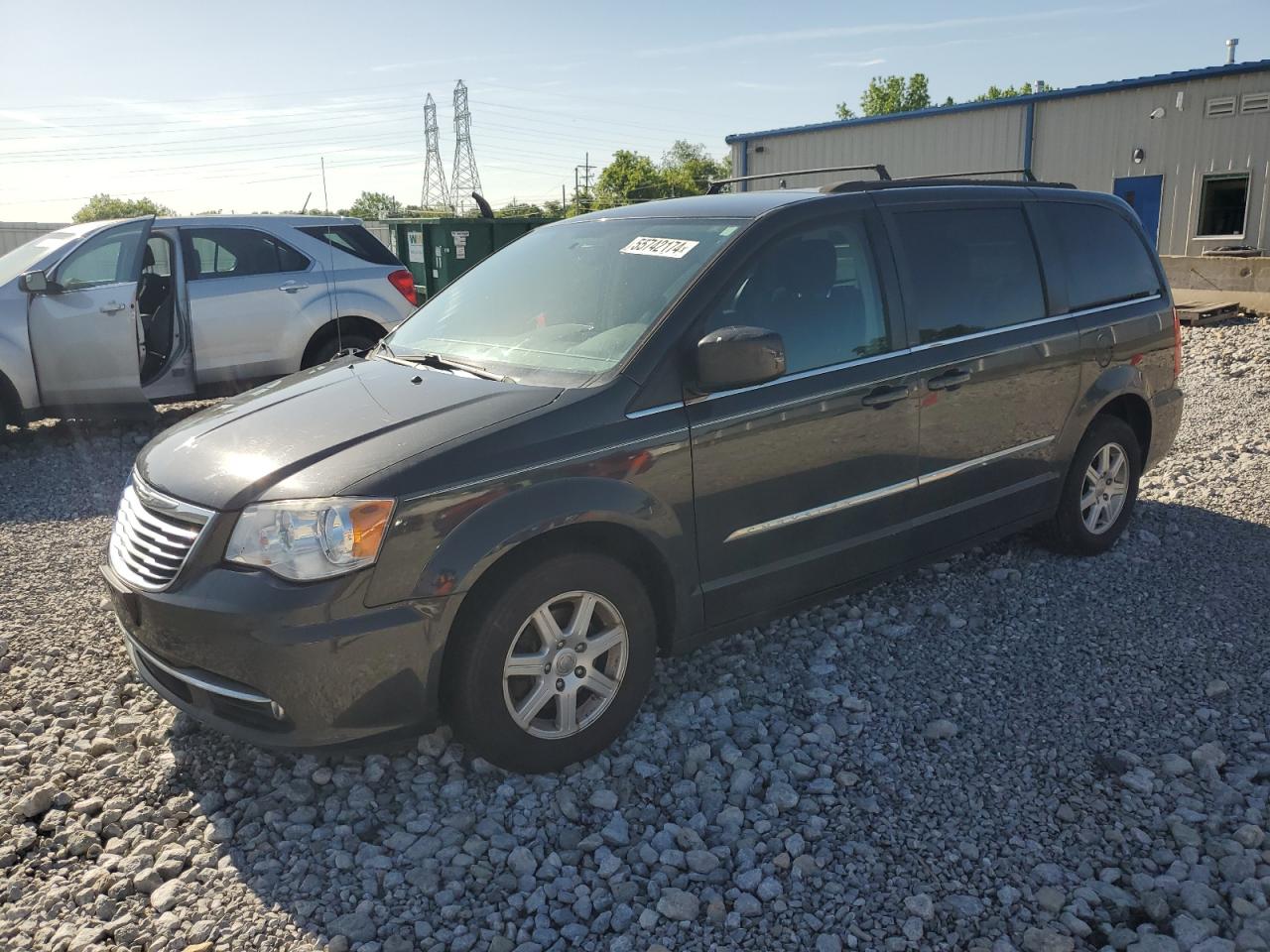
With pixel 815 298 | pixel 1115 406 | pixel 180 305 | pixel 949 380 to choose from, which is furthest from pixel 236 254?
pixel 1115 406

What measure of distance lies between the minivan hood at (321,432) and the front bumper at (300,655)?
30 cm

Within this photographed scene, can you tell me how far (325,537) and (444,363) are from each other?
1143 millimetres

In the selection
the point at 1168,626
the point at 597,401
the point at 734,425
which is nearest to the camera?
the point at 597,401

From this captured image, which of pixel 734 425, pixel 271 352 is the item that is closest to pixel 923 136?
pixel 271 352

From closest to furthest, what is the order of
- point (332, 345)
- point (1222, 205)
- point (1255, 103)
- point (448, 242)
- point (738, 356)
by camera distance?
1. point (738, 356)
2. point (332, 345)
3. point (448, 242)
4. point (1255, 103)
5. point (1222, 205)

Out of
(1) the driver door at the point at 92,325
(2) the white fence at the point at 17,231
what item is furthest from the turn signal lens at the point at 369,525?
(2) the white fence at the point at 17,231

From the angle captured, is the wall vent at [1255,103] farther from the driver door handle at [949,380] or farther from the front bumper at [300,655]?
the front bumper at [300,655]

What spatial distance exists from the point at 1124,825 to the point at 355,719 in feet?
7.63

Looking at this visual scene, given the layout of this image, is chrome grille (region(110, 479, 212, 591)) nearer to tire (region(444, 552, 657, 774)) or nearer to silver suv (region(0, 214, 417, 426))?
tire (region(444, 552, 657, 774))

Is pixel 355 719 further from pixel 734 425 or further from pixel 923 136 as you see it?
pixel 923 136

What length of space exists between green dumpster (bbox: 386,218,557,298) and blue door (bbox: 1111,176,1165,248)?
543 inches

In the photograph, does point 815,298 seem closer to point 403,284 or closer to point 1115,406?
point 1115,406

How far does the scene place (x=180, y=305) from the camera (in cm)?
840

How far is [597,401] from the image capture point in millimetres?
3320
